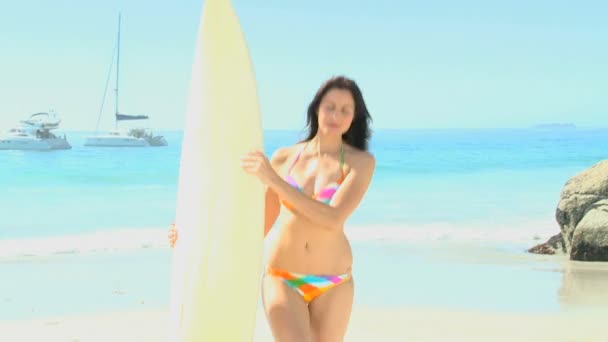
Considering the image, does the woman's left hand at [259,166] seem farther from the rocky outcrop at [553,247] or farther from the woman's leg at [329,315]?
the rocky outcrop at [553,247]

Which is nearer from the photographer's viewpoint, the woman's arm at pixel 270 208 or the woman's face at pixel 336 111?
the woman's face at pixel 336 111

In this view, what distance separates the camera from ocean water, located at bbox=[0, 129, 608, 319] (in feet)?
25.0

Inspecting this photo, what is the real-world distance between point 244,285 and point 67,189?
65.0 feet

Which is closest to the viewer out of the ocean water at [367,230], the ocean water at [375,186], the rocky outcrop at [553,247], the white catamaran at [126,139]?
the ocean water at [367,230]

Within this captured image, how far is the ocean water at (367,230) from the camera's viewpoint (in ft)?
25.0

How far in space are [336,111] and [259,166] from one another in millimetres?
378

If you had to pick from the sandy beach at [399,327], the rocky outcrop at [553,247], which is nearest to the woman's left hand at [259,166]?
the sandy beach at [399,327]

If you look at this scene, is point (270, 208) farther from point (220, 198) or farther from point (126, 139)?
point (126, 139)

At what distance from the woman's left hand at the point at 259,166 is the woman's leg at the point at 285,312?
386 mm

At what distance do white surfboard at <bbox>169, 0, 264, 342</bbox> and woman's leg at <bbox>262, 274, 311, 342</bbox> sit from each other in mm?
114

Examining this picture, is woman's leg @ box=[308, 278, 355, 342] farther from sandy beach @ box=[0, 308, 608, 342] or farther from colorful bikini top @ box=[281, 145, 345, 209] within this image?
sandy beach @ box=[0, 308, 608, 342]

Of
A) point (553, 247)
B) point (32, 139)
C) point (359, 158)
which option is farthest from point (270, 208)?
point (32, 139)

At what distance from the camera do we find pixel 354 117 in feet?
10.5

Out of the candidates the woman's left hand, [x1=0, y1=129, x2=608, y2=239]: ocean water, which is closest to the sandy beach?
the woman's left hand
